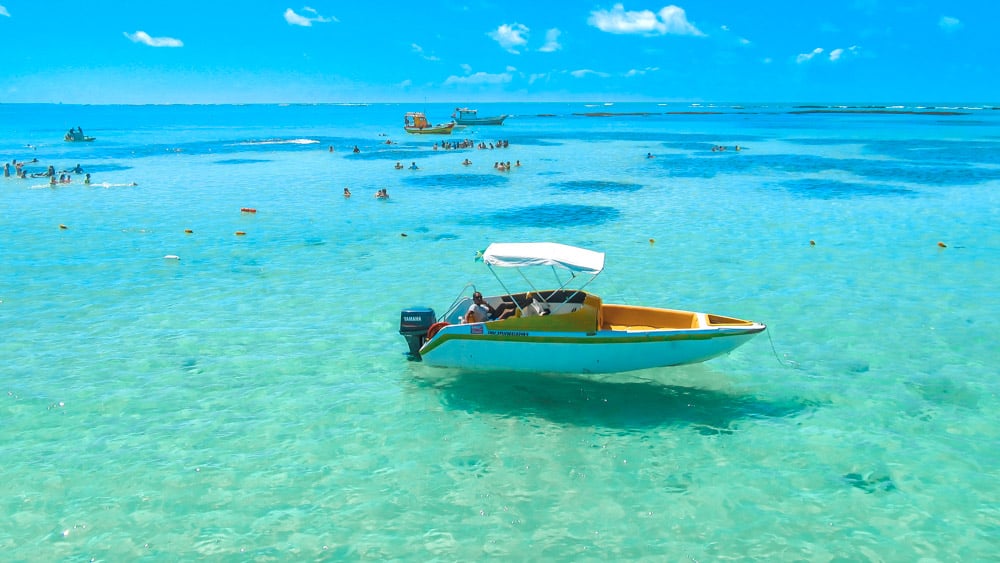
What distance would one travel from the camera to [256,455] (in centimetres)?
1245

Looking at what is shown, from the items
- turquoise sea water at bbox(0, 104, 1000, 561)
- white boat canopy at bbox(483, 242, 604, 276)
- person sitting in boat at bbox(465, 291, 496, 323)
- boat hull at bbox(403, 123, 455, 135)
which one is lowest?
turquoise sea water at bbox(0, 104, 1000, 561)

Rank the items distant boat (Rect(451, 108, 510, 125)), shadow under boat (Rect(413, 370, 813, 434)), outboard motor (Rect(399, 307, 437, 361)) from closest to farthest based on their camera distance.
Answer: shadow under boat (Rect(413, 370, 813, 434)) → outboard motor (Rect(399, 307, 437, 361)) → distant boat (Rect(451, 108, 510, 125))

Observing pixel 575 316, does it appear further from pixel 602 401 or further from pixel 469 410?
pixel 469 410

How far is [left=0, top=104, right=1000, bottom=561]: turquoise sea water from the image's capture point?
33.9 ft

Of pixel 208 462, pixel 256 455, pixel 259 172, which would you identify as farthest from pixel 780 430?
pixel 259 172

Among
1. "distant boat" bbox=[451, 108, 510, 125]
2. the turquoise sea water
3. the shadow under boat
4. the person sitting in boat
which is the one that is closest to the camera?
the turquoise sea water

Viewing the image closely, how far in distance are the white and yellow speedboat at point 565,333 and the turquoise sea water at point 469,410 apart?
81 centimetres

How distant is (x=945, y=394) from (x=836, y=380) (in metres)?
2.18

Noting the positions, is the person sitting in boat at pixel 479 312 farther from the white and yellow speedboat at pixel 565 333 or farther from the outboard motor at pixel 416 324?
the outboard motor at pixel 416 324

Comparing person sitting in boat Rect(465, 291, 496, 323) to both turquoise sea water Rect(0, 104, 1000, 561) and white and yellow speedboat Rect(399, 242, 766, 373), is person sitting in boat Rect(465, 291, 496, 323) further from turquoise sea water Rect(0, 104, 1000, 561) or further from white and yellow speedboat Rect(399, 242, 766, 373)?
turquoise sea water Rect(0, 104, 1000, 561)

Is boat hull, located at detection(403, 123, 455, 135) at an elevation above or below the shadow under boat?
above

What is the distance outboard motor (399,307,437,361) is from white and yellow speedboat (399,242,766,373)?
25 millimetres

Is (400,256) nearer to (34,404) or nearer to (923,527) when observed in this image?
(34,404)

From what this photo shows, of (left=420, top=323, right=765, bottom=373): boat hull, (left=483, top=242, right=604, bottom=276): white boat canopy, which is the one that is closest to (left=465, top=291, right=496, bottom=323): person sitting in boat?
(left=420, top=323, right=765, bottom=373): boat hull
